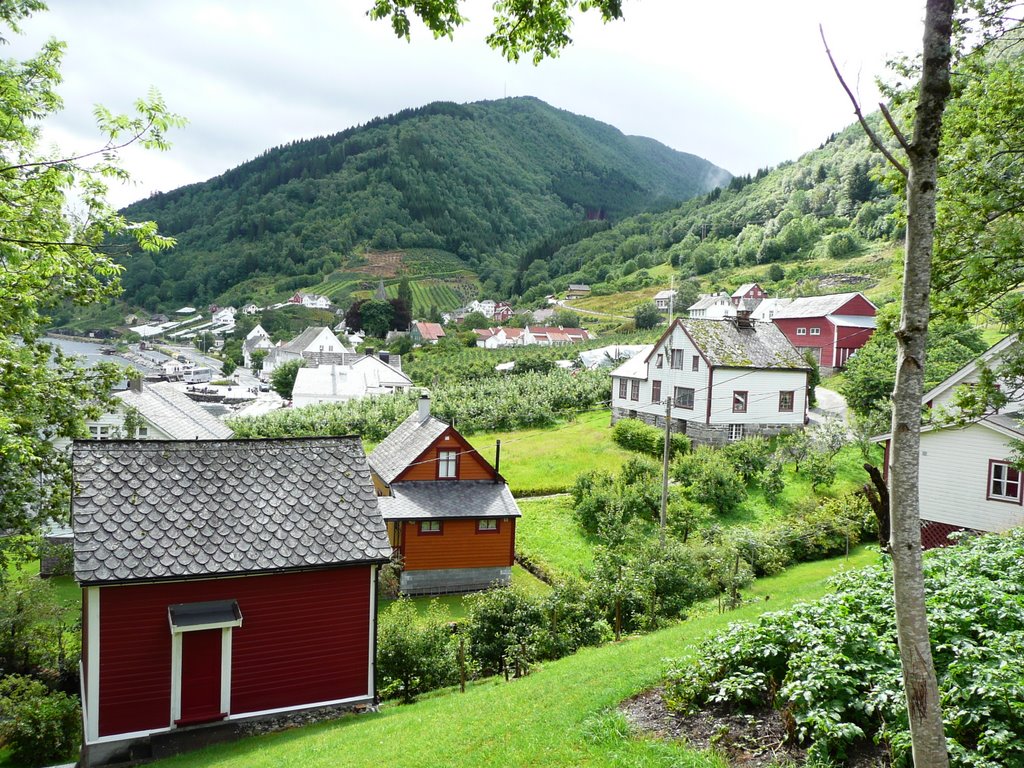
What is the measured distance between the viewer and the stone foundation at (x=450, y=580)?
2475cm

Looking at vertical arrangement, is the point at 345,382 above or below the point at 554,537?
above

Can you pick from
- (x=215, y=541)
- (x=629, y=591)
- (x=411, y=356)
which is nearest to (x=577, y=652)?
(x=629, y=591)

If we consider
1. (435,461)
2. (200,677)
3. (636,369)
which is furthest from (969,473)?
(200,677)

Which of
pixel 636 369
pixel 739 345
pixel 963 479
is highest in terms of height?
pixel 739 345

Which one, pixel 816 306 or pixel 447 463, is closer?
pixel 447 463

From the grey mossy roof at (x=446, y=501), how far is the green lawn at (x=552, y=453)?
820cm

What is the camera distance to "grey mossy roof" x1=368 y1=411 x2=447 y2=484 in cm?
2623

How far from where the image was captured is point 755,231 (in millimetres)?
132125

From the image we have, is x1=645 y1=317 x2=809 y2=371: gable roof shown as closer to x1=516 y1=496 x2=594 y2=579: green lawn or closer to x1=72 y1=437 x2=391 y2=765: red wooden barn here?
x1=516 y1=496 x2=594 y2=579: green lawn

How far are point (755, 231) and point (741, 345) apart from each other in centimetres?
10294

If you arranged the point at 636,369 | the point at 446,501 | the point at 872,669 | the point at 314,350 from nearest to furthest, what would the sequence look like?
the point at 872,669
the point at 446,501
the point at 636,369
the point at 314,350

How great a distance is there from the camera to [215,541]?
44.3ft

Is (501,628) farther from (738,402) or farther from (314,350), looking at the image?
(314,350)

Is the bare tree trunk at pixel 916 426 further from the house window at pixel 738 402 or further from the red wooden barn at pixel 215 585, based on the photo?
the house window at pixel 738 402
